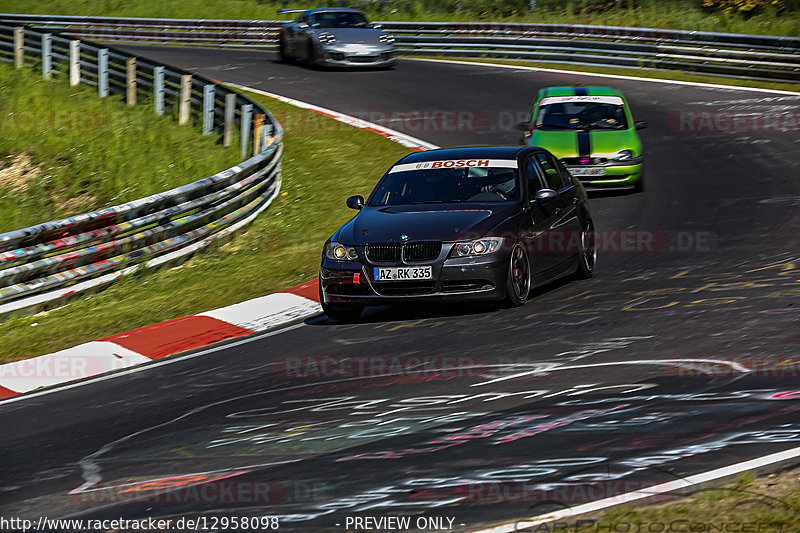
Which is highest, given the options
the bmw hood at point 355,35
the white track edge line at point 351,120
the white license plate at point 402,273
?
the bmw hood at point 355,35

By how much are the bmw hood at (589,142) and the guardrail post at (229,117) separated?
6.82 meters

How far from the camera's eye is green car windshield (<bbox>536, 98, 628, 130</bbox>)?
59.3 feet

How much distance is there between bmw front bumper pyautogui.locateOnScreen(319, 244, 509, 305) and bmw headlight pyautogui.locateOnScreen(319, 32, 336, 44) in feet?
72.7

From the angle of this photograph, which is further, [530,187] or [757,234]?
[757,234]

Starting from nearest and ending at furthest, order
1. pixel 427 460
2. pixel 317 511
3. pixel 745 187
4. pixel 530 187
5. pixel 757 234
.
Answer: pixel 317 511, pixel 427 460, pixel 530 187, pixel 757 234, pixel 745 187

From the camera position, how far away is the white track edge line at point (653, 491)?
5066 millimetres

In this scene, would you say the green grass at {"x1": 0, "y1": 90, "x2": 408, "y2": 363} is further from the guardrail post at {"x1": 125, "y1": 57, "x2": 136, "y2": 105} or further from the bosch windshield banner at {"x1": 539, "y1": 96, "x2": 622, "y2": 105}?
the guardrail post at {"x1": 125, "y1": 57, "x2": 136, "y2": 105}

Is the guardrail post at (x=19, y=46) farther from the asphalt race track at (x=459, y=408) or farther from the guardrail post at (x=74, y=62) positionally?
the asphalt race track at (x=459, y=408)

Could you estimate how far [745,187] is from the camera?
1722cm

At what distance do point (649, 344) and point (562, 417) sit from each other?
209 cm

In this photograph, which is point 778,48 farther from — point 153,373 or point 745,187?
point 153,373

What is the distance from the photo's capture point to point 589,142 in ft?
57.1

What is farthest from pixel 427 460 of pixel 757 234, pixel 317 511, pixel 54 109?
pixel 54 109

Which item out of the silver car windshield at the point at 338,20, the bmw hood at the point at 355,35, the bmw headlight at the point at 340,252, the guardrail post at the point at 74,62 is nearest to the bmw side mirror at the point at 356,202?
the bmw headlight at the point at 340,252
